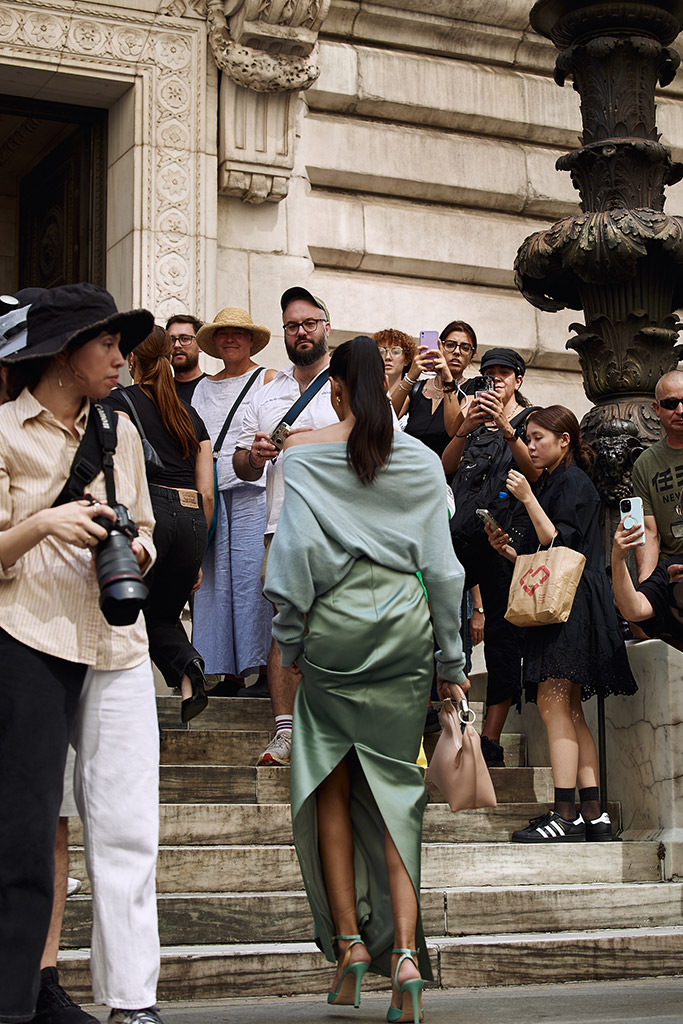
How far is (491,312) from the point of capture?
11.9 meters

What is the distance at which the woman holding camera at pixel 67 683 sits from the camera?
12.7 ft

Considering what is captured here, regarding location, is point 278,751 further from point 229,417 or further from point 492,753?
point 229,417

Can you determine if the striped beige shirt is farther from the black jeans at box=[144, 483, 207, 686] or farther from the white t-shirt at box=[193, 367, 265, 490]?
the white t-shirt at box=[193, 367, 265, 490]

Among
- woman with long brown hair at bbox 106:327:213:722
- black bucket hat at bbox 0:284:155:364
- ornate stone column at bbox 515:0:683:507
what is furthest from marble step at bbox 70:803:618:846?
ornate stone column at bbox 515:0:683:507

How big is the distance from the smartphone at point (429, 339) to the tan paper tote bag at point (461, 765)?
8.73 feet

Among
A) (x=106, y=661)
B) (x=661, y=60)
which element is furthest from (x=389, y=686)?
Answer: (x=661, y=60)

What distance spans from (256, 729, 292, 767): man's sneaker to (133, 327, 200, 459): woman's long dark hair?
1.35m

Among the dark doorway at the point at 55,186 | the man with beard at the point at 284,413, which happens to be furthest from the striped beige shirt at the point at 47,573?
the dark doorway at the point at 55,186

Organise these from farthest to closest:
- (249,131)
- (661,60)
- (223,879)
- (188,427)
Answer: (249,131), (661,60), (188,427), (223,879)

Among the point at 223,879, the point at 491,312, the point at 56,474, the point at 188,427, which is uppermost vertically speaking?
the point at 491,312

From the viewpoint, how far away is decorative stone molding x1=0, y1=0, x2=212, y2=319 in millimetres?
10281

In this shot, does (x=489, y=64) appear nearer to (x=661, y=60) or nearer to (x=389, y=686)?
(x=661, y=60)

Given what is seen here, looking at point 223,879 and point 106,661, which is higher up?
point 106,661

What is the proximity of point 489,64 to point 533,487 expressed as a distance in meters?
5.78
